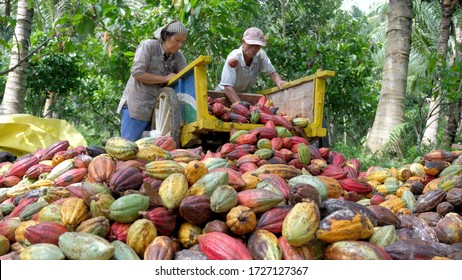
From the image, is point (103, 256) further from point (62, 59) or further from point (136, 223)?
point (62, 59)

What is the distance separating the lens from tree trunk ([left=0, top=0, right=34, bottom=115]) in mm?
5250

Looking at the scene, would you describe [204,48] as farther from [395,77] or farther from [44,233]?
[44,233]

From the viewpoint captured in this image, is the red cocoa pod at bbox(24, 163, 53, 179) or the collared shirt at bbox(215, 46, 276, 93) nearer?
the red cocoa pod at bbox(24, 163, 53, 179)

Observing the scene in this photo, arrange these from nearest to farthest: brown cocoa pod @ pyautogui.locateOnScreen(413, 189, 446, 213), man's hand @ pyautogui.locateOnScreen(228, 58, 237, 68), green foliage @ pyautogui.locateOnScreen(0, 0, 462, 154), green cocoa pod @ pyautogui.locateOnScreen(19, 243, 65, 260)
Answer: green cocoa pod @ pyautogui.locateOnScreen(19, 243, 65, 260) → brown cocoa pod @ pyautogui.locateOnScreen(413, 189, 446, 213) → man's hand @ pyautogui.locateOnScreen(228, 58, 237, 68) → green foliage @ pyautogui.locateOnScreen(0, 0, 462, 154)

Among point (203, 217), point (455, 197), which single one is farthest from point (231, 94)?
point (203, 217)

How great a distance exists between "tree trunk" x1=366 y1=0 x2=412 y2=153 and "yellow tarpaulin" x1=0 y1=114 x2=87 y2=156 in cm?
356

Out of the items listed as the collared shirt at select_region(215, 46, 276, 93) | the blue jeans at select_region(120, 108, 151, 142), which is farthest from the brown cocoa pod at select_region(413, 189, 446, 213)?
the blue jeans at select_region(120, 108, 151, 142)

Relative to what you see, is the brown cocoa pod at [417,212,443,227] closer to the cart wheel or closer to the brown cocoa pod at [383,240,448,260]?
the brown cocoa pod at [383,240,448,260]

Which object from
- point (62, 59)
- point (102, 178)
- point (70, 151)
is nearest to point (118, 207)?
point (102, 178)

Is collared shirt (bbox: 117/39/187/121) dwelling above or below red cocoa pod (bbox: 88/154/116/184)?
above

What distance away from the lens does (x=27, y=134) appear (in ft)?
14.1

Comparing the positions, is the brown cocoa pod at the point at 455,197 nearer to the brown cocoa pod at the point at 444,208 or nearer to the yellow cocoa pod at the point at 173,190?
the brown cocoa pod at the point at 444,208

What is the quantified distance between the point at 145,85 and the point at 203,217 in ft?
9.54

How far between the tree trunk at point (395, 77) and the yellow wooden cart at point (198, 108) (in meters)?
1.47
